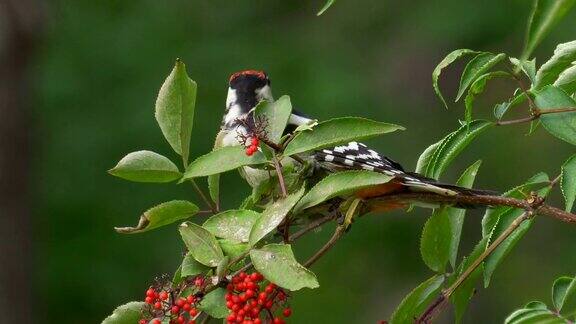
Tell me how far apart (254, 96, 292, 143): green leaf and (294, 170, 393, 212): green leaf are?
0.13 metres

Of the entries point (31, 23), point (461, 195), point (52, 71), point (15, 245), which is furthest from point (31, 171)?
point (461, 195)

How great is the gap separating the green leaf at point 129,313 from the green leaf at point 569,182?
0.76m

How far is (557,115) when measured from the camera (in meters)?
2.03

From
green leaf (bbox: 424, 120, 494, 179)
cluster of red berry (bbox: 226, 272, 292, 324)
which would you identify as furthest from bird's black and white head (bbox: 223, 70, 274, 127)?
cluster of red berry (bbox: 226, 272, 292, 324)

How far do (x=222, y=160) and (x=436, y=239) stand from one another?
1.57 feet

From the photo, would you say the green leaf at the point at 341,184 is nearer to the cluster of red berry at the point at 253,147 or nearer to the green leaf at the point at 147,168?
the cluster of red berry at the point at 253,147

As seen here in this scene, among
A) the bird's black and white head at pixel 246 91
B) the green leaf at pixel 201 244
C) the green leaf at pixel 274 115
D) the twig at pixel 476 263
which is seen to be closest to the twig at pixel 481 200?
the twig at pixel 476 263

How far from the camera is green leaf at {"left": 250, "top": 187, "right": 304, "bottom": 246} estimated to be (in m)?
1.90

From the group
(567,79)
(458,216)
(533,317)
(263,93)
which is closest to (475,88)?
(567,79)

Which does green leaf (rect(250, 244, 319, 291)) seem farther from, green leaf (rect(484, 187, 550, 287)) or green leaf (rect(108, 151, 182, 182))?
green leaf (rect(484, 187, 550, 287))

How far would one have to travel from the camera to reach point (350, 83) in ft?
30.0

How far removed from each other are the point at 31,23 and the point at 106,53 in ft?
6.07

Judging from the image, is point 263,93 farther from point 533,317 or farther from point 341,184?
point 533,317

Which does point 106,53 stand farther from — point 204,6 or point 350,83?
point 350,83
